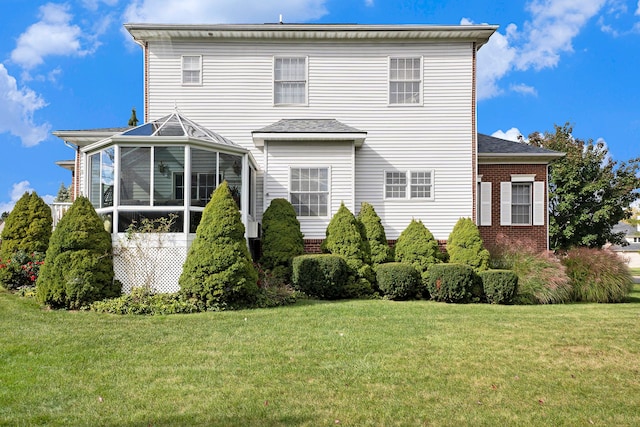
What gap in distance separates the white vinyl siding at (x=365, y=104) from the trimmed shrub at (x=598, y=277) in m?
3.45

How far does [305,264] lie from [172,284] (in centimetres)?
322

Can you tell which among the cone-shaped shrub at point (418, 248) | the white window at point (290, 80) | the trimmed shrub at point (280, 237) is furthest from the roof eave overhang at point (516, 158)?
the trimmed shrub at point (280, 237)

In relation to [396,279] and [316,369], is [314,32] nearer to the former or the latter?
[396,279]

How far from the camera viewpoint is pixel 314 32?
16.4 meters

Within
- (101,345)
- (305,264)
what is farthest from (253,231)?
(101,345)

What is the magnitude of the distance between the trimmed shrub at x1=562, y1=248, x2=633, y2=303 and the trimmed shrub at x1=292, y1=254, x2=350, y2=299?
21.7 ft

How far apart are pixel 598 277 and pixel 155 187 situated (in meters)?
12.1

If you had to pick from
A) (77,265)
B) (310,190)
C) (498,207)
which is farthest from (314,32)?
(77,265)

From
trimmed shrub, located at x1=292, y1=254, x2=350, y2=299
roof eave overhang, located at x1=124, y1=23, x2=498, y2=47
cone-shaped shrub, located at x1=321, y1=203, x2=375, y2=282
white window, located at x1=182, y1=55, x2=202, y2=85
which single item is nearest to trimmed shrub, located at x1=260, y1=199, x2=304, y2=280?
cone-shaped shrub, located at x1=321, y1=203, x2=375, y2=282

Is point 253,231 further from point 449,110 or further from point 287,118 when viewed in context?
point 449,110

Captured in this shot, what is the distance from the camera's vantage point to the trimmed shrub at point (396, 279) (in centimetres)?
1308

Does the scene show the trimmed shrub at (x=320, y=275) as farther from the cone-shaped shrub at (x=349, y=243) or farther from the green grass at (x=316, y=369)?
the green grass at (x=316, y=369)

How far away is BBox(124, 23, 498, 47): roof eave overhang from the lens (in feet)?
53.0

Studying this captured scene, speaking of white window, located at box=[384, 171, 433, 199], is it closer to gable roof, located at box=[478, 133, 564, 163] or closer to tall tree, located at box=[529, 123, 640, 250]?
gable roof, located at box=[478, 133, 564, 163]
